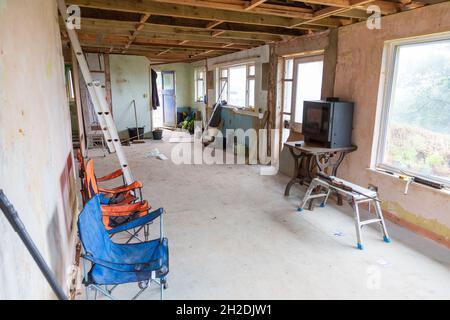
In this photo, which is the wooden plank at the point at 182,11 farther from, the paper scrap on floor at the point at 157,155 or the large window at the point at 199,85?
the large window at the point at 199,85

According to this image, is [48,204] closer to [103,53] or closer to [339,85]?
[339,85]

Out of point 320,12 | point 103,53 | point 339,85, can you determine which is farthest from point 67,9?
point 103,53

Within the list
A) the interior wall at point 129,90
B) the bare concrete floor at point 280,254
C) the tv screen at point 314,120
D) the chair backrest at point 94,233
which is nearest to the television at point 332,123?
the tv screen at point 314,120

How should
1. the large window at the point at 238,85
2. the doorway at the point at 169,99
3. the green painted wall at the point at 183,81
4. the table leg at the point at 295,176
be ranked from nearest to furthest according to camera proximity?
the table leg at the point at 295,176, the large window at the point at 238,85, the green painted wall at the point at 183,81, the doorway at the point at 169,99

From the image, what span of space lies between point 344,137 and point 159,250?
2.78 metres

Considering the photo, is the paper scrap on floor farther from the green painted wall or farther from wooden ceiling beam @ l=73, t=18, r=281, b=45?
the green painted wall

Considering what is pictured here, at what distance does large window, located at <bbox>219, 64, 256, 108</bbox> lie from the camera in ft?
22.7

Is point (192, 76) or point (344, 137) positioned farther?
point (192, 76)

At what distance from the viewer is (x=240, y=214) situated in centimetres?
368

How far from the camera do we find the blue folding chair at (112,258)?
184 centimetres

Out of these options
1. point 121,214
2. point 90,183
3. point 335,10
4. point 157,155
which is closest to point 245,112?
point 157,155

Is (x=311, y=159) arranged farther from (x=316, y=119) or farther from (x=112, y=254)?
(x=112, y=254)

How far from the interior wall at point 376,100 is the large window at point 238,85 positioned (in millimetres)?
2888

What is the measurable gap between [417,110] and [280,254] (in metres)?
2.09
